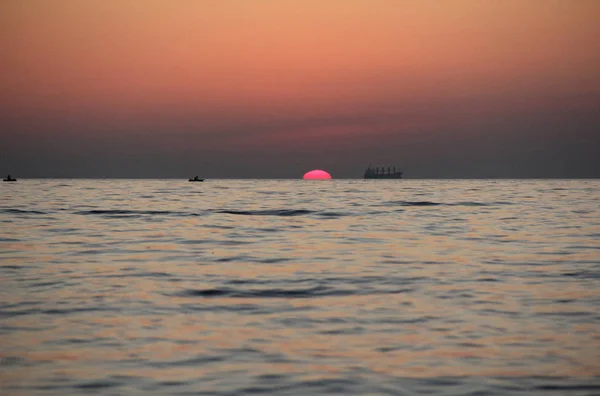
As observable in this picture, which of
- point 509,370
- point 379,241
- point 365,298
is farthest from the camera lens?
point 379,241

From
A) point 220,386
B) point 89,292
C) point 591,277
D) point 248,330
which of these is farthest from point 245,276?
point 220,386

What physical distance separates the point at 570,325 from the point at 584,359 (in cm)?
255

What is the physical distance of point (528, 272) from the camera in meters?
20.8

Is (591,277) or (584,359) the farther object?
(591,277)

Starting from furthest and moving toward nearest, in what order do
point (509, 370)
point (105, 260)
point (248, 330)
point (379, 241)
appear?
point (379, 241) < point (105, 260) < point (248, 330) < point (509, 370)

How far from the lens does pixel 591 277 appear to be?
1983 cm

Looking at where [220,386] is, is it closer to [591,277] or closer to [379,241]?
[591,277]

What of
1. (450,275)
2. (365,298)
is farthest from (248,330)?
(450,275)

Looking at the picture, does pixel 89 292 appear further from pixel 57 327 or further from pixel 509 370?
pixel 509 370

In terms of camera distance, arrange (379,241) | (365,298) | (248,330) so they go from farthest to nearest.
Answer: (379,241) → (365,298) → (248,330)

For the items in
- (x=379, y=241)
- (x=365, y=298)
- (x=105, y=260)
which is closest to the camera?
(x=365, y=298)

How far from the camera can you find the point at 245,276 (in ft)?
65.5

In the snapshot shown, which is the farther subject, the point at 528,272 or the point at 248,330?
the point at 528,272

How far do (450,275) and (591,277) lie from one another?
11.5 ft
